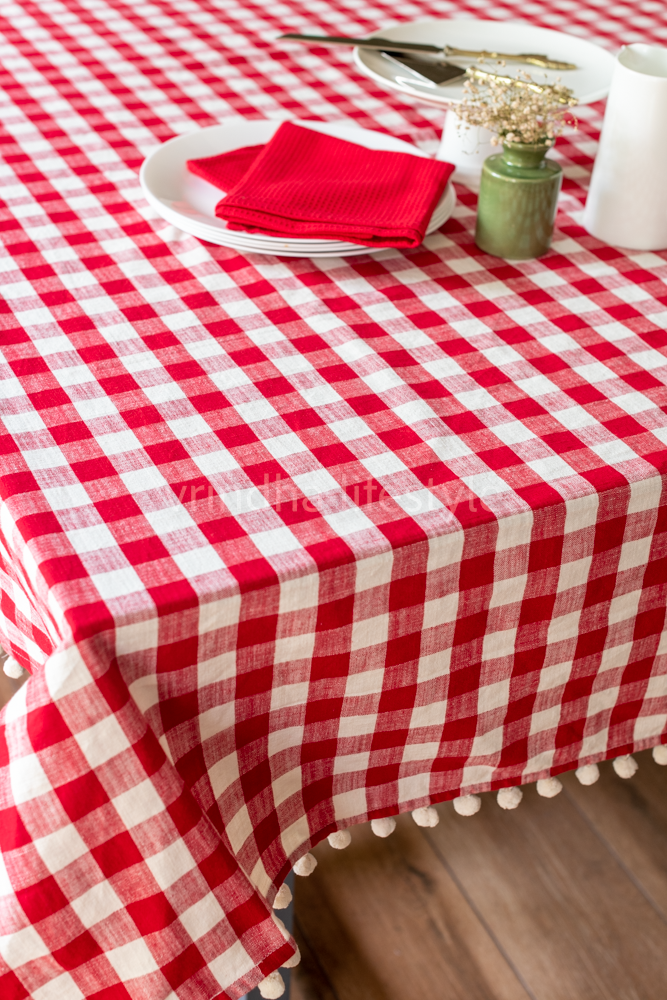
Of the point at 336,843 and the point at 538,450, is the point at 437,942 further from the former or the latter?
the point at 538,450

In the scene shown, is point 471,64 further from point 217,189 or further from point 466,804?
point 466,804

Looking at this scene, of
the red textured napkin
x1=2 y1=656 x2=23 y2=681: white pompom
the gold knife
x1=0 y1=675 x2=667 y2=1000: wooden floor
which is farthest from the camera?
the gold knife

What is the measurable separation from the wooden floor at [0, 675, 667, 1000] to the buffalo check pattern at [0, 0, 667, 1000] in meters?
0.50

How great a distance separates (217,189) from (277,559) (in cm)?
59

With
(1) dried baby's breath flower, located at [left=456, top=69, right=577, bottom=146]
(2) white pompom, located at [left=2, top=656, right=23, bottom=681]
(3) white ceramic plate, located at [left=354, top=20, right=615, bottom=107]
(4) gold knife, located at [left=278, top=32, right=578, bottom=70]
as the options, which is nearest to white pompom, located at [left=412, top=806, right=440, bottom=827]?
(2) white pompom, located at [left=2, top=656, right=23, bottom=681]

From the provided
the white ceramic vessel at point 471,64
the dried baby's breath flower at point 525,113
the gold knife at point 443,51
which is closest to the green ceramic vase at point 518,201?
the dried baby's breath flower at point 525,113

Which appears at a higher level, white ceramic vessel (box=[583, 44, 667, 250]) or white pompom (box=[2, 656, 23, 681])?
white ceramic vessel (box=[583, 44, 667, 250])

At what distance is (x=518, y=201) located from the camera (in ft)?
3.16

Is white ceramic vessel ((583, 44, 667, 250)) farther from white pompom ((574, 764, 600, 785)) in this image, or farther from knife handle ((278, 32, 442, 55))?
white pompom ((574, 764, 600, 785))

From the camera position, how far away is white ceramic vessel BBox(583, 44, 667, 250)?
954 millimetres

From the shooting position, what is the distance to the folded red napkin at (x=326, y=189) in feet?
3.13

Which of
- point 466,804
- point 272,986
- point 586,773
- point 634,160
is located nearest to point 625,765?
point 586,773

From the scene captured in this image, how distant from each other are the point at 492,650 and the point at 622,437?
0.64ft

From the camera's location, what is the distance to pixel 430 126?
128cm
